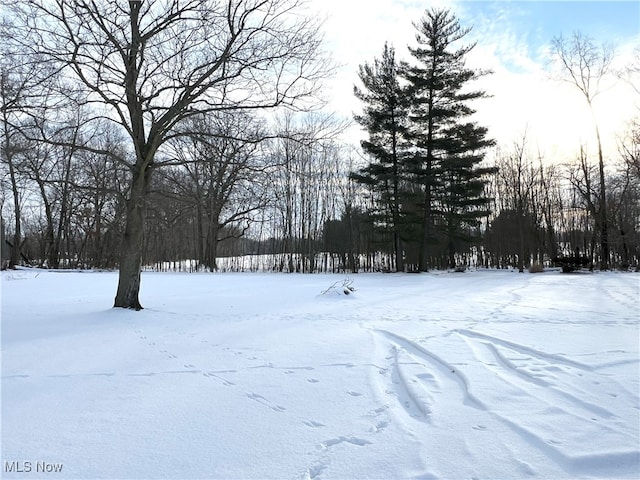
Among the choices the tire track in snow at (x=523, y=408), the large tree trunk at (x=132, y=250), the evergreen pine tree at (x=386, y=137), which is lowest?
the tire track in snow at (x=523, y=408)

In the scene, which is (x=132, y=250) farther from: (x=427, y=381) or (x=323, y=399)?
(x=427, y=381)

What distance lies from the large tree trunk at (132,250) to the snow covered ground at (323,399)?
130 centimetres

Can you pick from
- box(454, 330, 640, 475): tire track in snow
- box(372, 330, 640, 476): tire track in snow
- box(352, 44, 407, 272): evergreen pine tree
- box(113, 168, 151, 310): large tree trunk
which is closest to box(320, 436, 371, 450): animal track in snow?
box(372, 330, 640, 476): tire track in snow

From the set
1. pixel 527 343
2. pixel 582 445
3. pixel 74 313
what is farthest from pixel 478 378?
pixel 74 313

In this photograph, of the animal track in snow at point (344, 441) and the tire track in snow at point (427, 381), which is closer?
the animal track in snow at point (344, 441)

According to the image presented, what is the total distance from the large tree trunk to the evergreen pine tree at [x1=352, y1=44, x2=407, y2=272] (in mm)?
15084

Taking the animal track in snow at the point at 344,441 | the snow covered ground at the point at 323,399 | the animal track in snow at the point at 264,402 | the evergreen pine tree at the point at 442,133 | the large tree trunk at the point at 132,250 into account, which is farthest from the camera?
the evergreen pine tree at the point at 442,133

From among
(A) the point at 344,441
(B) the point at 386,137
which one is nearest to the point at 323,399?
(A) the point at 344,441

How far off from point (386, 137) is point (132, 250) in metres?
17.0

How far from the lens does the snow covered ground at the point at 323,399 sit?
2193 mm

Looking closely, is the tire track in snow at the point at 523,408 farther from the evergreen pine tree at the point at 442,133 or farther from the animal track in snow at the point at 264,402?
the evergreen pine tree at the point at 442,133

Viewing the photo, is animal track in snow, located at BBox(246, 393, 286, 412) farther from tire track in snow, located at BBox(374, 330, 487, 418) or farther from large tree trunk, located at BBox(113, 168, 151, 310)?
large tree trunk, located at BBox(113, 168, 151, 310)

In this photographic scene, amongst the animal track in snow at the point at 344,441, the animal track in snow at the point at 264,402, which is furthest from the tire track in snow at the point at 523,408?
the animal track in snow at the point at 264,402

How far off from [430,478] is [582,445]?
1.10 meters
